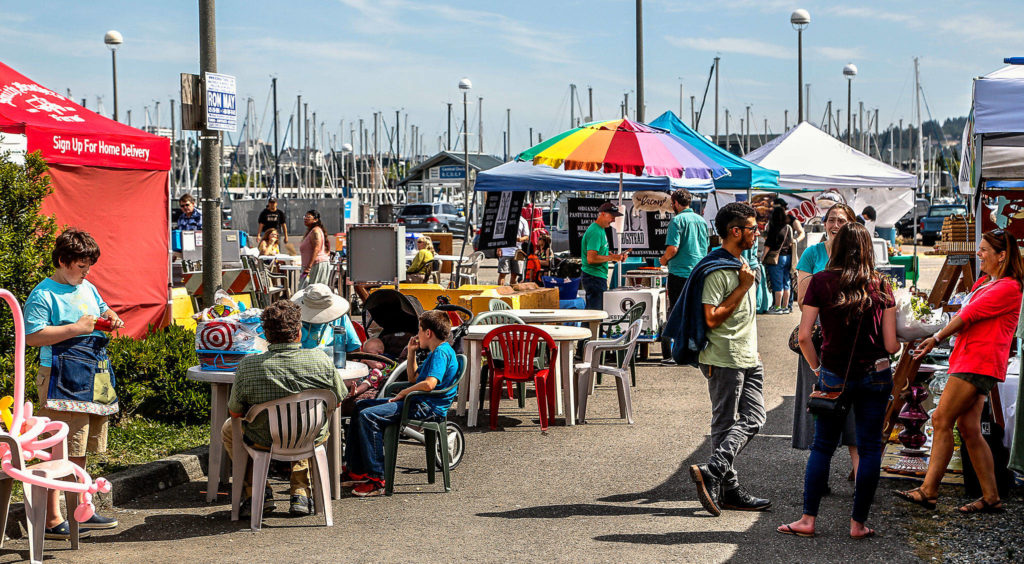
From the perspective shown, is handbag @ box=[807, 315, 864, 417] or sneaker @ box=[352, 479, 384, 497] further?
sneaker @ box=[352, 479, 384, 497]

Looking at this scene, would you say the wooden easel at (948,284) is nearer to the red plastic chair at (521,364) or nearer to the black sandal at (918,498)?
→ the black sandal at (918,498)

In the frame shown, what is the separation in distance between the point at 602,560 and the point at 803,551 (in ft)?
3.64

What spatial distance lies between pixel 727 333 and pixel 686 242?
5.98 m

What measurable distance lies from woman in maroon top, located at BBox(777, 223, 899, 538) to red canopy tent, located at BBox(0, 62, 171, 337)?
23.5ft

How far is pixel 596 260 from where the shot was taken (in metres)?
13.2

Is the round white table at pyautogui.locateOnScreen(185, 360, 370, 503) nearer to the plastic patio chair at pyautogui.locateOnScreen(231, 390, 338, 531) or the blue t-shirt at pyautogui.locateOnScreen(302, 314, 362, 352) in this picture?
the blue t-shirt at pyautogui.locateOnScreen(302, 314, 362, 352)

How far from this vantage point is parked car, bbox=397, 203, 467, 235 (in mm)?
45969

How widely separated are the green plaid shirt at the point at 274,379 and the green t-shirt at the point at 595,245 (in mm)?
6947

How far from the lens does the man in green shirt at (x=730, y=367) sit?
6.70m

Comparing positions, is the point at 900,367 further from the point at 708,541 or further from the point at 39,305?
the point at 39,305

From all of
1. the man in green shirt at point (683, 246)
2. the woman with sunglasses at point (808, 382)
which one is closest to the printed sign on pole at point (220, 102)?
the man in green shirt at point (683, 246)

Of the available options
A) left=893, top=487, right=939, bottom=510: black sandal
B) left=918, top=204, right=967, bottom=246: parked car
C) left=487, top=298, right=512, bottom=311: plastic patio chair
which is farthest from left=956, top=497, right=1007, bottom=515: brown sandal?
left=918, top=204, right=967, bottom=246: parked car

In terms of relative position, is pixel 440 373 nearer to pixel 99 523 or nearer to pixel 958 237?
pixel 99 523

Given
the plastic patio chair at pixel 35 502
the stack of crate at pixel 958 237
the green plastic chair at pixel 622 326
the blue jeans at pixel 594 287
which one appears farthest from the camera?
the blue jeans at pixel 594 287
